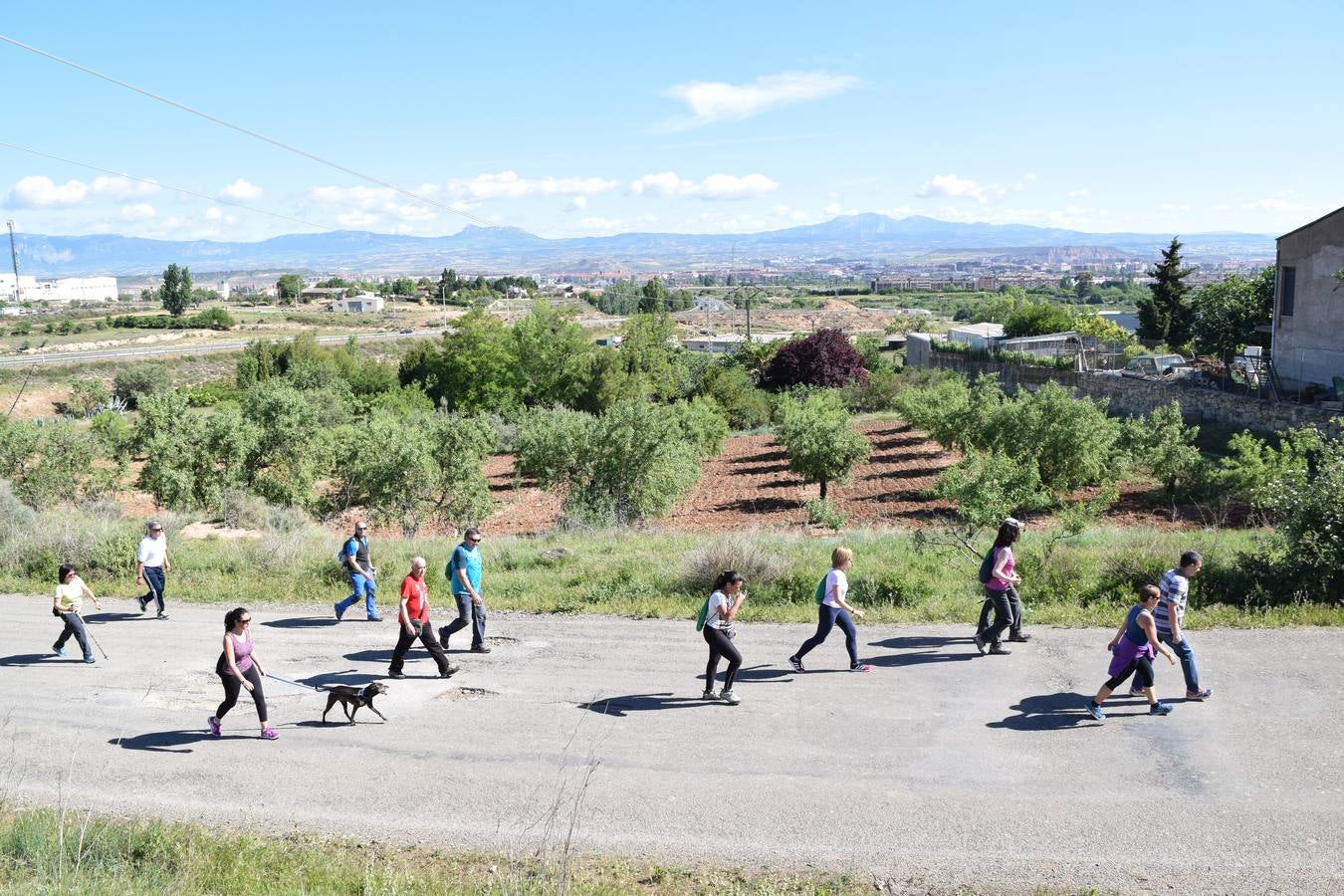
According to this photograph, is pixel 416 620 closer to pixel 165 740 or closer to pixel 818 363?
pixel 165 740

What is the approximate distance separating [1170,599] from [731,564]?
6218mm

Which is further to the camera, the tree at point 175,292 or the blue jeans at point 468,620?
the tree at point 175,292

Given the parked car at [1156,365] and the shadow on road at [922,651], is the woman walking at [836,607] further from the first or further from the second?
the parked car at [1156,365]

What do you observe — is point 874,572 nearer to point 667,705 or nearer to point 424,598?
point 667,705

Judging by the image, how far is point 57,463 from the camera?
26.3m

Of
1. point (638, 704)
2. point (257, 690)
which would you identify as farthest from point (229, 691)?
point (638, 704)

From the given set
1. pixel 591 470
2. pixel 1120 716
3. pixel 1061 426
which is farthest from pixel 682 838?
pixel 1061 426

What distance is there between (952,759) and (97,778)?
7832 millimetres

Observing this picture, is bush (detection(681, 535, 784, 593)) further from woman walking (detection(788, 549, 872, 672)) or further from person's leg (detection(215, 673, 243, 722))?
person's leg (detection(215, 673, 243, 722))

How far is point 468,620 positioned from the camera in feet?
40.3

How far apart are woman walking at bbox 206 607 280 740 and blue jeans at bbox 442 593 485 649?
8.65 ft

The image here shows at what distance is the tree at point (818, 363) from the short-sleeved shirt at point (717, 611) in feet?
148

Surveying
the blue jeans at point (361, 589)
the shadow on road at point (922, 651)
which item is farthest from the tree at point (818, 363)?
the shadow on road at point (922, 651)

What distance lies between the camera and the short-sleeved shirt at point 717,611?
10078 millimetres
